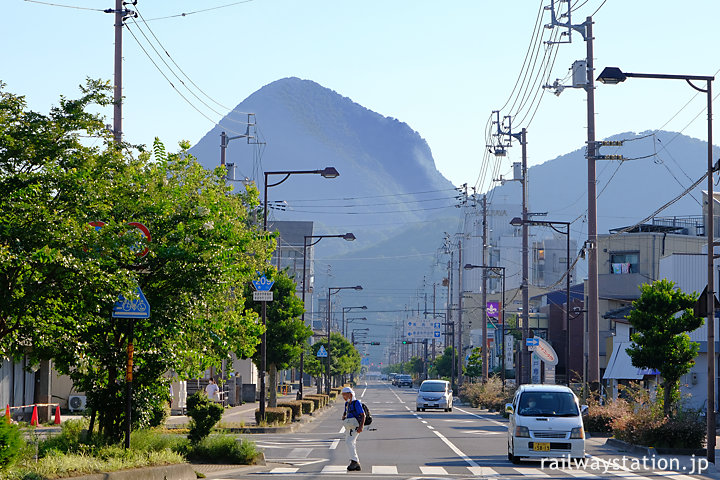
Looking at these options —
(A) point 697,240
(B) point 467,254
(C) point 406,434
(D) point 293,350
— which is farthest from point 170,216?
(B) point 467,254

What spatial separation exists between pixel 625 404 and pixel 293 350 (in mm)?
16681

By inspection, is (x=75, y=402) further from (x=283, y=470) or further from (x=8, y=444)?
(x=8, y=444)

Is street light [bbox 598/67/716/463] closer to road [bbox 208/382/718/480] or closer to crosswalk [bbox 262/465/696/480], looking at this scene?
road [bbox 208/382/718/480]

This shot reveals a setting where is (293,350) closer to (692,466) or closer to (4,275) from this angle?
(692,466)

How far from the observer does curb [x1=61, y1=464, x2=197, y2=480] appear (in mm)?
14562

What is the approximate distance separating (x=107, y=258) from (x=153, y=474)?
4033 millimetres

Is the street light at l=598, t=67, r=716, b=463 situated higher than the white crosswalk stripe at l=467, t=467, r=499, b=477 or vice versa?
the street light at l=598, t=67, r=716, b=463

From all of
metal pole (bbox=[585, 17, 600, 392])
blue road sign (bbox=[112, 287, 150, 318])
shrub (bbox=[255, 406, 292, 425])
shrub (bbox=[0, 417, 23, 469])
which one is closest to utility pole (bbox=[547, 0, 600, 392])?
metal pole (bbox=[585, 17, 600, 392])

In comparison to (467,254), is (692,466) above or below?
below

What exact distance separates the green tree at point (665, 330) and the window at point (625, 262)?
4162cm

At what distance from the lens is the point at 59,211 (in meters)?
14.4

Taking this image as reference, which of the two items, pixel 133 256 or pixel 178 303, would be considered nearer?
pixel 133 256

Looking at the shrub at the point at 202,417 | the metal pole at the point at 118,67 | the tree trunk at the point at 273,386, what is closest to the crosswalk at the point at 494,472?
the shrub at the point at 202,417

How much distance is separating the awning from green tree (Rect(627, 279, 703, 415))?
19745 millimetres
